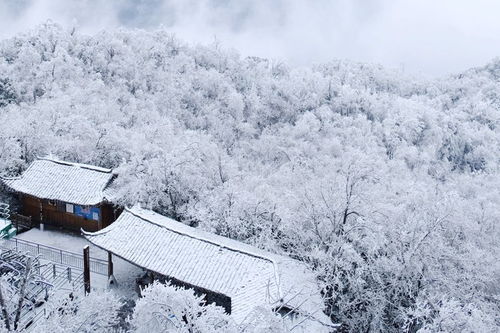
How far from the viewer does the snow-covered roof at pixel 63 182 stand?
86.2 ft

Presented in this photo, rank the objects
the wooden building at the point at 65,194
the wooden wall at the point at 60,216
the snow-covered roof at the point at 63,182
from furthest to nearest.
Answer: the wooden wall at the point at 60,216 < the wooden building at the point at 65,194 < the snow-covered roof at the point at 63,182

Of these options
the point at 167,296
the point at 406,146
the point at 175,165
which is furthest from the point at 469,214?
the point at 406,146

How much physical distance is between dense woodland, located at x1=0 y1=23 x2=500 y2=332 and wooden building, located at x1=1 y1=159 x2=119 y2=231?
1.14m

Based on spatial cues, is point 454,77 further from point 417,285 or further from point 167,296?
point 167,296

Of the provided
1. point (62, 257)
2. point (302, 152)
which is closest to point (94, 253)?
point (62, 257)

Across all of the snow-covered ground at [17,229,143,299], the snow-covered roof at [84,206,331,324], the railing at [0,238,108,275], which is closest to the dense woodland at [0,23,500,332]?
the snow-covered roof at [84,206,331,324]

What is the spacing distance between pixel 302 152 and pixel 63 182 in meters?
32.5

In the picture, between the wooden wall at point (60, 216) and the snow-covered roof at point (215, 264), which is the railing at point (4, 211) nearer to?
the wooden wall at point (60, 216)

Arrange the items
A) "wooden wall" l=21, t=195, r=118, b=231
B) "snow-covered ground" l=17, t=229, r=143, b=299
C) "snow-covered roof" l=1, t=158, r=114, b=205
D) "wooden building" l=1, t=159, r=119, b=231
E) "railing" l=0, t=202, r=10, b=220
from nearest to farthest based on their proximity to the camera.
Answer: "snow-covered ground" l=17, t=229, r=143, b=299
"snow-covered roof" l=1, t=158, r=114, b=205
"wooden building" l=1, t=159, r=119, b=231
"railing" l=0, t=202, r=10, b=220
"wooden wall" l=21, t=195, r=118, b=231

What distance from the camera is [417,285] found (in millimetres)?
22625

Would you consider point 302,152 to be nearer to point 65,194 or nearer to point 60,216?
point 60,216

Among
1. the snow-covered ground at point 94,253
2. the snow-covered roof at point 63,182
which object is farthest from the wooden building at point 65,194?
the snow-covered ground at point 94,253

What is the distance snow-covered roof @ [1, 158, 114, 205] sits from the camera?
86.2ft

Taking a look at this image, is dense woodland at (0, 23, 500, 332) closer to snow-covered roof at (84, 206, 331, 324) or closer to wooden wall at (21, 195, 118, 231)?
wooden wall at (21, 195, 118, 231)
